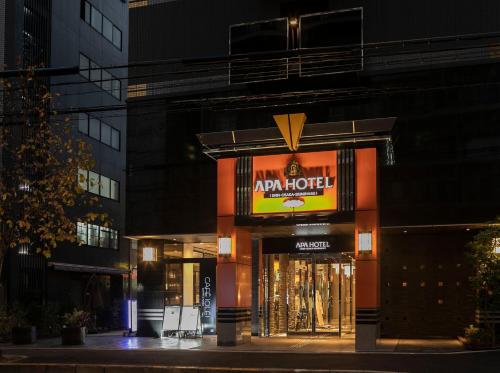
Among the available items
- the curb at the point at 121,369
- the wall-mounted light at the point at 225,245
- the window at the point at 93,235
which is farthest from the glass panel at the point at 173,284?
the window at the point at 93,235

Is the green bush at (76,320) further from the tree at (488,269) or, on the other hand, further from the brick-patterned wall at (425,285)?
the tree at (488,269)

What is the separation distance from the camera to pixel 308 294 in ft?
91.4

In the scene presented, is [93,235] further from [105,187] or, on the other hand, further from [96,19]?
[96,19]

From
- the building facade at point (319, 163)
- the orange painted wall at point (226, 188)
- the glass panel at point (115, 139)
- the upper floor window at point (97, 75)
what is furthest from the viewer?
the glass panel at point (115, 139)

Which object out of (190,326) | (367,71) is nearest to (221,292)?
(190,326)

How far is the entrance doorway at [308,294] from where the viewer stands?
27.4 metres

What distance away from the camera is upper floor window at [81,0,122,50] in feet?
140

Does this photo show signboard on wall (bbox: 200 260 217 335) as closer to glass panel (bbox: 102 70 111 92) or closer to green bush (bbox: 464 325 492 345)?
green bush (bbox: 464 325 492 345)

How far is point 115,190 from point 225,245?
21.9 meters

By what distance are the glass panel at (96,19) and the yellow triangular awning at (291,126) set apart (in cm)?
2304

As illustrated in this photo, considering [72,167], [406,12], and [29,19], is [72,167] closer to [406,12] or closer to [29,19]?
[406,12]

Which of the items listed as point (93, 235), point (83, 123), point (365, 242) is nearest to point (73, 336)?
point (365, 242)

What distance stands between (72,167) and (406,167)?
1086 cm

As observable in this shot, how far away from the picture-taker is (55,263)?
124 ft
